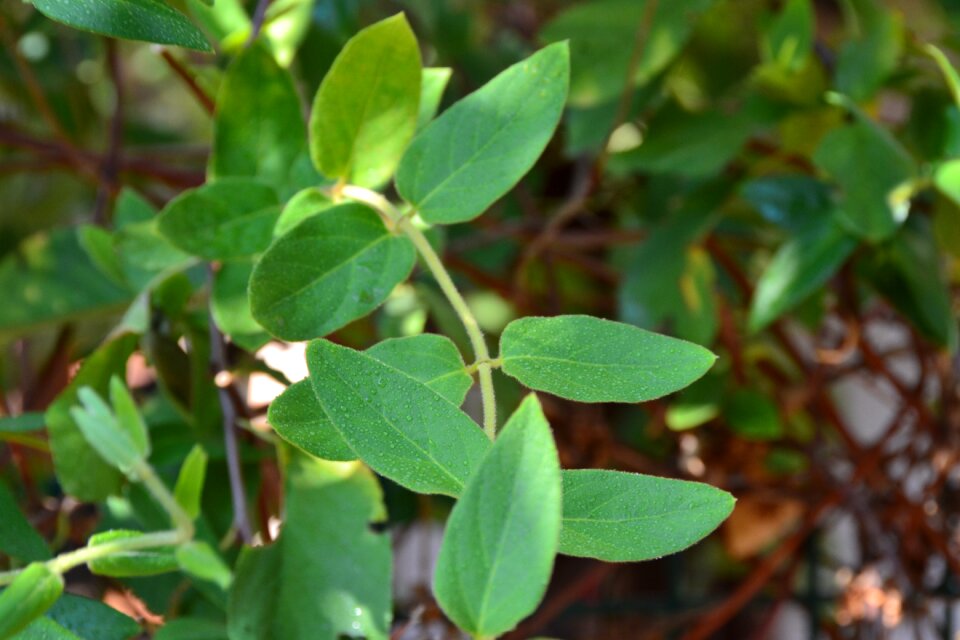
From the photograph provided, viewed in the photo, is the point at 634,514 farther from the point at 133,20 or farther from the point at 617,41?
the point at 617,41

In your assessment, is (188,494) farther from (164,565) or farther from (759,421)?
(759,421)

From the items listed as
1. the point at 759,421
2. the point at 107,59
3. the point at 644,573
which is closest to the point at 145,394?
the point at 107,59

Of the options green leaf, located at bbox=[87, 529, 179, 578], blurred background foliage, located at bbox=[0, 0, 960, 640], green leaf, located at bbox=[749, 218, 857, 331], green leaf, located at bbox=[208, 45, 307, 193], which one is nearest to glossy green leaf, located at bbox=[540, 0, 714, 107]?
blurred background foliage, located at bbox=[0, 0, 960, 640]

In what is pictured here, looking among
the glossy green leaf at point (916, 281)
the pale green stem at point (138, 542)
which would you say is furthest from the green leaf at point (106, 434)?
the glossy green leaf at point (916, 281)

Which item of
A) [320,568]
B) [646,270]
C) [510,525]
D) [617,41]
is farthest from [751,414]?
[510,525]

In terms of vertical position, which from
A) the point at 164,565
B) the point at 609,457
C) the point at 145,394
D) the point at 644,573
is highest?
the point at 164,565

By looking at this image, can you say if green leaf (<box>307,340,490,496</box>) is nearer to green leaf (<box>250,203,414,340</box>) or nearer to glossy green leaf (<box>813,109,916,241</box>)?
green leaf (<box>250,203,414,340</box>)

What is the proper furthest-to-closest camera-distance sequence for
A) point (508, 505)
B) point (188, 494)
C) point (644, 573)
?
1. point (644, 573)
2. point (188, 494)
3. point (508, 505)

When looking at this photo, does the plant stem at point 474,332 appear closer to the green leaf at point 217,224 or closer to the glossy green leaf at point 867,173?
the green leaf at point 217,224
